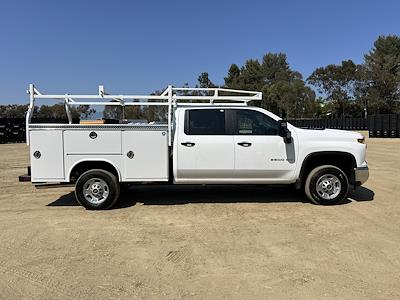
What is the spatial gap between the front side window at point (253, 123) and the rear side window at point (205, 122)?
30 cm

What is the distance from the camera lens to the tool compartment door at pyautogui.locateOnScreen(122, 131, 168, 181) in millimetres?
8039

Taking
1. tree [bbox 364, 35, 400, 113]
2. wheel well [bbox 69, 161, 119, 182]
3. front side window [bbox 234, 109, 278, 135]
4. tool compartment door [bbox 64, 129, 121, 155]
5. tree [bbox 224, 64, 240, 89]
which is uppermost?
tree [bbox 224, 64, 240, 89]

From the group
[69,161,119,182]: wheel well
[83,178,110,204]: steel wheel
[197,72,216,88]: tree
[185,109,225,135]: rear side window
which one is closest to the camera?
[83,178,110,204]: steel wheel

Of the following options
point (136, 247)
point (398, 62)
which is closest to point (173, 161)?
point (136, 247)

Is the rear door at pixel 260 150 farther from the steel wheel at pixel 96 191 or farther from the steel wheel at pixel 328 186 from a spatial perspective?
the steel wheel at pixel 96 191

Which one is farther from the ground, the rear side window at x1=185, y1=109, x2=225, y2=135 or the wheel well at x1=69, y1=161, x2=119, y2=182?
the rear side window at x1=185, y1=109, x2=225, y2=135

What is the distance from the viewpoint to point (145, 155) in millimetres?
8078

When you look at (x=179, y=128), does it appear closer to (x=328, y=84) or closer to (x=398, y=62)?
(x=328, y=84)

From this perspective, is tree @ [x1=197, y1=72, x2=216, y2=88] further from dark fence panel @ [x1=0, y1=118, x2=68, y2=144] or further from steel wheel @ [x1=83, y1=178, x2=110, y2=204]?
steel wheel @ [x1=83, y1=178, x2=110, y2=204]

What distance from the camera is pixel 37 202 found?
29.5ft

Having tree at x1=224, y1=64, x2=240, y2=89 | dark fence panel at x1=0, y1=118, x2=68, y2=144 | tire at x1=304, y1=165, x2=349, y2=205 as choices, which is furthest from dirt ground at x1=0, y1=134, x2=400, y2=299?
tree at x1=224, y1=64, x2=240, y2=89

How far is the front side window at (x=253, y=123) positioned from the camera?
27.2 ft

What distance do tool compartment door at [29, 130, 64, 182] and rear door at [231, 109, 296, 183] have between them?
129 inches

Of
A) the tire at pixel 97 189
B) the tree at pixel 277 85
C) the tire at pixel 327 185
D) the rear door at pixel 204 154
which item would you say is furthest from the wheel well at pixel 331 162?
the tree at pixel 277 85
